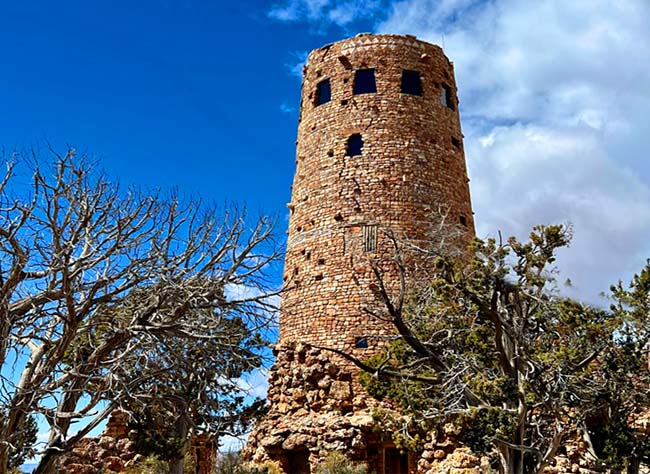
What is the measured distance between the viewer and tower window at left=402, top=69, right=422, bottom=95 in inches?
1006

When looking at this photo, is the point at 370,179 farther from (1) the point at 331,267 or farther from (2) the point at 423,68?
(2) the point at 423,68

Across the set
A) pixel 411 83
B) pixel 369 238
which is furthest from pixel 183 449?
pixel 411 83

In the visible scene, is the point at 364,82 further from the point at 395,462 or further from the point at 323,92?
the point at 395,462

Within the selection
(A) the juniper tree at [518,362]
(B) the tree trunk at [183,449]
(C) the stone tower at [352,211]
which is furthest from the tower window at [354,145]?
(B) the tree trunk at [183,449]

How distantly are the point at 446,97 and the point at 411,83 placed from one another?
186cm

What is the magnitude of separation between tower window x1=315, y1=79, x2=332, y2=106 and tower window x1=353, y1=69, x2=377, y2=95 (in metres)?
1.09

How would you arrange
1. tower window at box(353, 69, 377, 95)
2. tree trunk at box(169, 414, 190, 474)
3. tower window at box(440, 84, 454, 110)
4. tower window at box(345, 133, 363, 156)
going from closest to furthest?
tree trunk at box(169, 414, 190, 474)
tower window at box(345, 133, 363, 156)
tower window at box(353, 69, 377, 95)
tower window at box(440, 84, 454, 110)

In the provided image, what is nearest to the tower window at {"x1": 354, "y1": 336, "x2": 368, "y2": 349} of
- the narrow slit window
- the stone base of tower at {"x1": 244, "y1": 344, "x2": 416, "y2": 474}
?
the stone base of tower at {"x1": 244, "y1": 344, "x2": 416, "y2": 474}

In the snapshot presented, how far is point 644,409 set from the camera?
20109mm

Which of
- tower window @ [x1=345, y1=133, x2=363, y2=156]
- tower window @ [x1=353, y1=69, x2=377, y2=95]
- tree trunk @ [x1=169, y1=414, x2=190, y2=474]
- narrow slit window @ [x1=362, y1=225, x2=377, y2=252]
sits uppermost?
tower window @ [x1=353, y1=69, x2=377, y2=95]

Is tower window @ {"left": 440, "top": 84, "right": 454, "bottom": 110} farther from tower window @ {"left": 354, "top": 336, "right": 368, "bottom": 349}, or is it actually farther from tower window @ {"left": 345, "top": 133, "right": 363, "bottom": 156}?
tower window @ {"left": 354, "top": 336, "right": 368, "bottom": 349}

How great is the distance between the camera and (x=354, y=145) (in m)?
24.8

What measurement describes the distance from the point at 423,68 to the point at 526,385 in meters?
15.1

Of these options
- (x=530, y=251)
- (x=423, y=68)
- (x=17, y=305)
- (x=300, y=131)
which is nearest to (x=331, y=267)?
(x=300, y=131)
